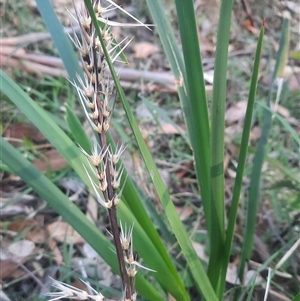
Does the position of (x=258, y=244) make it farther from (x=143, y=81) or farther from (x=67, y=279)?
(x=143, y=81)

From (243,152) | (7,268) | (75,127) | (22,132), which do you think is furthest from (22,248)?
(243,152)

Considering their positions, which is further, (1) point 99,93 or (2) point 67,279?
(2) point 67,279

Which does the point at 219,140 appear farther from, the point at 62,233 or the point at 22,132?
the point at 22,132

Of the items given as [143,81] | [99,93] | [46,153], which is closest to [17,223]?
[46,153]

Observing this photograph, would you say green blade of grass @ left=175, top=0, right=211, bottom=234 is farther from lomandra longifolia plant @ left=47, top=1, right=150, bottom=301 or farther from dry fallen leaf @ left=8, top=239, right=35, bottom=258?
dry fallen leaf @ left=8, top=239, right=35, bottom=258

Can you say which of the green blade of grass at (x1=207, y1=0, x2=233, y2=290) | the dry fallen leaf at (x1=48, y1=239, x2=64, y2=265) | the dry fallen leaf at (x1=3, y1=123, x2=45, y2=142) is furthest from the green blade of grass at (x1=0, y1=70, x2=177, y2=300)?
the dry fallen leaf at (x1=3, y1=123, x2=45, y2=142)

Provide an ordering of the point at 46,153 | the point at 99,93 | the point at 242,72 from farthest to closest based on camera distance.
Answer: the point at 242,72 < the point at 46,153 < the point at 99,93
